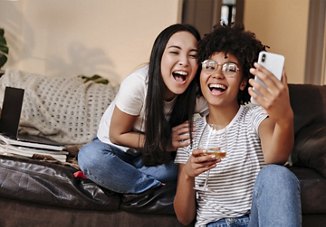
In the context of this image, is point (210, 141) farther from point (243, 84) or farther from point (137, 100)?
point (137, 100)

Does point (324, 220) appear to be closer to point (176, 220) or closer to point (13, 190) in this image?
point (176, 220)

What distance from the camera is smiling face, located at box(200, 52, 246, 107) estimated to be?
1.27 m

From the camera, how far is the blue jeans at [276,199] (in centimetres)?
103

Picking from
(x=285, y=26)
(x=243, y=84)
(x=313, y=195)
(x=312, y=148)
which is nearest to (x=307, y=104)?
(x=312, y=148)

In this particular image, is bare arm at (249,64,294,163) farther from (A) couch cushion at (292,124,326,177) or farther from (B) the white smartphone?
(A) couch cushion at (292,124,326,177)

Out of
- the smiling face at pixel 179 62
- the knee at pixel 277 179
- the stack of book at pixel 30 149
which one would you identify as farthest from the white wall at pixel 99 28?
the knee at pixel 277 179

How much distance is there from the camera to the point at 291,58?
3.37 meters

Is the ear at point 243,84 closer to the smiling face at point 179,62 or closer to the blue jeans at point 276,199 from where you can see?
the smiling face at point 179,62

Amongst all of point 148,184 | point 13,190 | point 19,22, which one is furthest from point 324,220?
point 19,22

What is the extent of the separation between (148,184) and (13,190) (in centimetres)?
44

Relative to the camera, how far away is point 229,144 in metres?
1.26

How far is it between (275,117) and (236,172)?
231mm

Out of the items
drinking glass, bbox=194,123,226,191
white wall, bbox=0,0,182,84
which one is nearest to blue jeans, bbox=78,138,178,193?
drinking glass, bbox=194,123,226,191

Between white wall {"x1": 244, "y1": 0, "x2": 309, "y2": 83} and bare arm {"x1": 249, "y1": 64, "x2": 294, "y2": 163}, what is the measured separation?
2.20 metres
